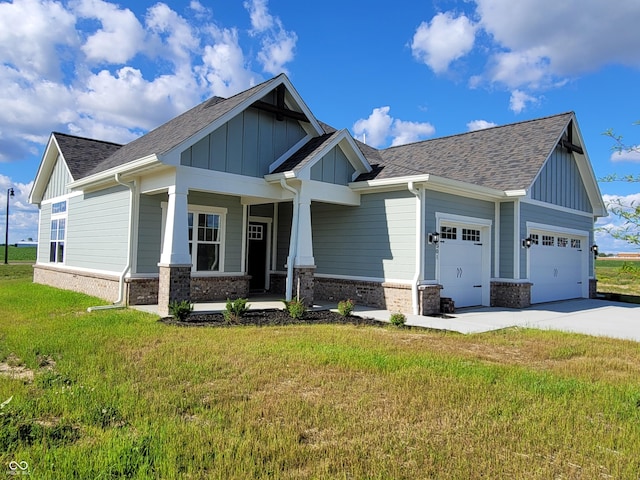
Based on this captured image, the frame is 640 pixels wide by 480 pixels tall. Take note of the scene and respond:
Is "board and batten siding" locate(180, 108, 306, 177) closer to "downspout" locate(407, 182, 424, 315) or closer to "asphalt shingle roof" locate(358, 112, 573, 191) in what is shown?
"asphalt shingle roof" locate(358, 112, 573, 191)

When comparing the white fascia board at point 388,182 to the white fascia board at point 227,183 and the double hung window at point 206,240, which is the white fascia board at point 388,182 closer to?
the white fascia board at point 227,183

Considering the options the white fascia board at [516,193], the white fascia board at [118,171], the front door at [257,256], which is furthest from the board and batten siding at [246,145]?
the white fascia board at [516,193]

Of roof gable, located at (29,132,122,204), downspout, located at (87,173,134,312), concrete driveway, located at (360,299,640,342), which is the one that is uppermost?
roof gable, located at (29,132,122,204)

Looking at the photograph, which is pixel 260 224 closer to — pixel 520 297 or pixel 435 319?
pixel 435 319

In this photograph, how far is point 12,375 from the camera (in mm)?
5512

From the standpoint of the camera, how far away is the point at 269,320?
986 cm

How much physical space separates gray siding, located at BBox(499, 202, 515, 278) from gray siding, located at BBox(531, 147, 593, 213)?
131 cm

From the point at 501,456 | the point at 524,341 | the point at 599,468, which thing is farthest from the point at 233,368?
the point at 524,341

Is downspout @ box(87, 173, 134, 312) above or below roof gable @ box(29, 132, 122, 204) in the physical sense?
below

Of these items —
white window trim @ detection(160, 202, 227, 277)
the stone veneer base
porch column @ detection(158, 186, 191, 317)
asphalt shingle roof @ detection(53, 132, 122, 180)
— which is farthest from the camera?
asphalt shingle roof @ detection(53, 132, 122, 180)

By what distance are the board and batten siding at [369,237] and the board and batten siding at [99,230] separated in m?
5.55

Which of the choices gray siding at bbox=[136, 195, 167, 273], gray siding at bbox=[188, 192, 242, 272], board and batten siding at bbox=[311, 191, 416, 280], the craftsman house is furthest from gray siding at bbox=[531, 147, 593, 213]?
gray siding at bbox=[136, 195, 167, 273]

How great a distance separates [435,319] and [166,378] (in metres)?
7.08

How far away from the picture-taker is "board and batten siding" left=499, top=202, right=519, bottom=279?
1388cm
